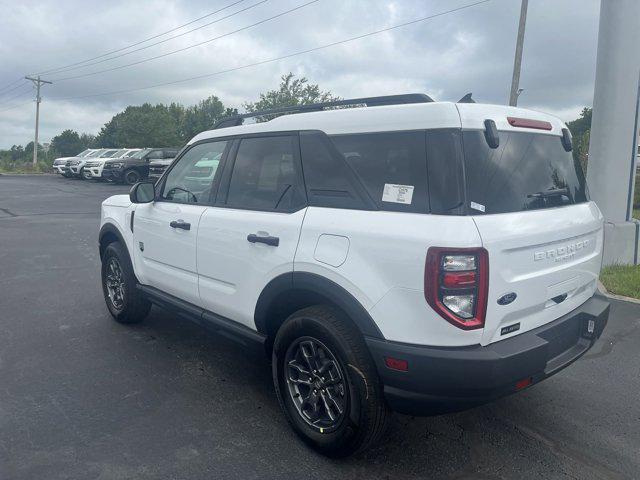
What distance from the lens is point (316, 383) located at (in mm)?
3049

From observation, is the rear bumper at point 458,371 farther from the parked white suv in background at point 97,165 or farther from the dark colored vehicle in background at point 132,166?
the parked white suv in background at point 97,165

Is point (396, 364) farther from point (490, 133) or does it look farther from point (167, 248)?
point (167, 248)

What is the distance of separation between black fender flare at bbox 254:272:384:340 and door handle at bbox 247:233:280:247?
0.20 metres

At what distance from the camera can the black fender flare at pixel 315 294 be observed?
2.70 meters

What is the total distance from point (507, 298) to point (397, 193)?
737mm

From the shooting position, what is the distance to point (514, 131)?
9.46 ft

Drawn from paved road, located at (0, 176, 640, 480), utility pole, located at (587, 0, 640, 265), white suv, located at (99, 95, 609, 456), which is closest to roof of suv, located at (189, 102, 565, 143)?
white suv, located at (99, 95, 609, 456)

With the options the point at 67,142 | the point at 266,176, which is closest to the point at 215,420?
the point at 266,176

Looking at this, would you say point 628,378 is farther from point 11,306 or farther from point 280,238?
point 11,306

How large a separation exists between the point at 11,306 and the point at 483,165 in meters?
5.31

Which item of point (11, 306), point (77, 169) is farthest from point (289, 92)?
point (11, 306)

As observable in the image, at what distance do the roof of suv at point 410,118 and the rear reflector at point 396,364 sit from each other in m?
1.15

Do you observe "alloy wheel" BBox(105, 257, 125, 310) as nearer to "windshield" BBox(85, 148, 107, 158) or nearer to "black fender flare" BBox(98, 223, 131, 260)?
"black fender flare" BBox(98, 223, 131, 260)

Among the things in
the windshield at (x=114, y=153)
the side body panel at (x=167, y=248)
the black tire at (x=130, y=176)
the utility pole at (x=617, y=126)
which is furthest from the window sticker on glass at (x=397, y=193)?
the windshield at (x=114, y=153)
